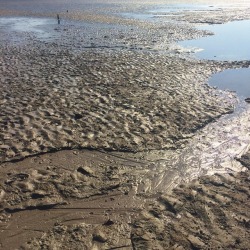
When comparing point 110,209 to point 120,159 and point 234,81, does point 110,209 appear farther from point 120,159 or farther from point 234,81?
point 234,81

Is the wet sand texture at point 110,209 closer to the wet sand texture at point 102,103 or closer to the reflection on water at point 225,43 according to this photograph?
the wet sand texture at point 102,103

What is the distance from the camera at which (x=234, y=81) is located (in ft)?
65.7

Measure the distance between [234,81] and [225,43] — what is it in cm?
1376

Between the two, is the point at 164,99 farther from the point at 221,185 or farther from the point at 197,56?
the point at 197,56

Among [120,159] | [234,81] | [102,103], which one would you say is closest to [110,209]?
[120,159]

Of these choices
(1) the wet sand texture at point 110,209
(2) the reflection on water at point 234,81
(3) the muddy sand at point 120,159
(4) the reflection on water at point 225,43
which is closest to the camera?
(1) the wet sand texture at point 110,209

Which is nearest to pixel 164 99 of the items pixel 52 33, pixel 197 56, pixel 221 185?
pixel 221 185

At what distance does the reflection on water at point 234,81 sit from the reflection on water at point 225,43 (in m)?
3.83

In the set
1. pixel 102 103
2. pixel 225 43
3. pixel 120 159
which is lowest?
pixel 120 159

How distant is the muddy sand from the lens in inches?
316

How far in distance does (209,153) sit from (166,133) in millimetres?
1896

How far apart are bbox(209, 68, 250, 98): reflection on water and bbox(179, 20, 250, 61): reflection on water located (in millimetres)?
3835

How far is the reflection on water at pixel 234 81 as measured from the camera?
18438 millimetres

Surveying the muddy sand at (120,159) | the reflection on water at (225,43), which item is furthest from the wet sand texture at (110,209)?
the reflection on water at (225,43)
